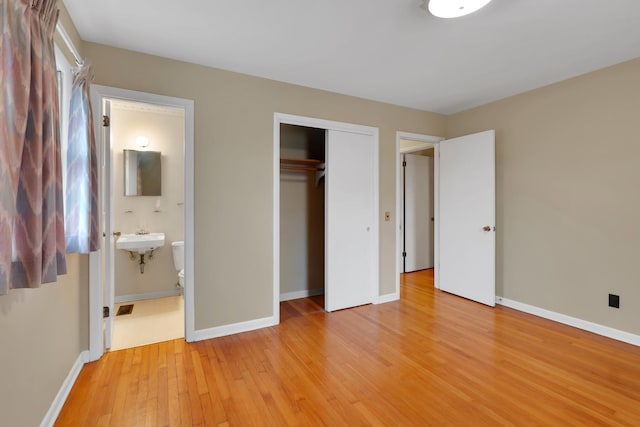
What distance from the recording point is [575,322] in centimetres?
295

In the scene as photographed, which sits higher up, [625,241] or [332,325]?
[625,241]

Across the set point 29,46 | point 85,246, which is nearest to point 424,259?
point 85,246

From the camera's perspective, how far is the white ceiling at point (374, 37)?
6.24ft

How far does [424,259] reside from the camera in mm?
5531

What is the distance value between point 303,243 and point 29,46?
309cm

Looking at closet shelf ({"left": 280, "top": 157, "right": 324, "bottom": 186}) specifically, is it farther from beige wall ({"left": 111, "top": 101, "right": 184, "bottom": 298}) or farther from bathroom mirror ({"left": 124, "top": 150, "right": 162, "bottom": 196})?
bathroom mirror ({"left": 124, "top": 150, "right": 162, "bottom": 196})

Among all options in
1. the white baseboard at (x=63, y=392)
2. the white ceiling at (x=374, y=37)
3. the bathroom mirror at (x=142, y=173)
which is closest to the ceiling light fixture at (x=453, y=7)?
the white ceiling at (x=374, y=37)

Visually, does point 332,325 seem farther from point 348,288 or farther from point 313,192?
point 313,192

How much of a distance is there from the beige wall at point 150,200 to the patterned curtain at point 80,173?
1.81 m

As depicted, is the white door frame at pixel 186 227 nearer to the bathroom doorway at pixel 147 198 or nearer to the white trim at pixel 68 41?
the white trim at pixel 68 41

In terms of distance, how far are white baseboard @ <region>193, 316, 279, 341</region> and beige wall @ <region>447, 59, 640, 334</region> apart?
2736 mm

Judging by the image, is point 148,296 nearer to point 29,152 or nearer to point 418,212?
point 29,152

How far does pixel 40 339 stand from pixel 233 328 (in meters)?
1.45

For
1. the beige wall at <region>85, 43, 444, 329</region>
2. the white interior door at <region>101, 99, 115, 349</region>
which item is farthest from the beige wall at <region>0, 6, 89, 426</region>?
the beige wall at <region>85, 43, 444, 329</region>
